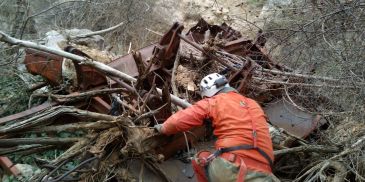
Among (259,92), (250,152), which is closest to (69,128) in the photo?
(250,152)

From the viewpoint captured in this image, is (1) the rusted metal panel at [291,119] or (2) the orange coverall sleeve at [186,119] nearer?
(2) the orange coverall sleeve at [186,119]

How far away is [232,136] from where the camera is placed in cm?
432

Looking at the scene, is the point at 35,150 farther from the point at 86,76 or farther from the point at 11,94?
the point at 11,94

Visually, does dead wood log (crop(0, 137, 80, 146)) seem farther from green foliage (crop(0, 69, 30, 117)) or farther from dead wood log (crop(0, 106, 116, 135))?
green foliage (crop(0, 69, 30, 117))

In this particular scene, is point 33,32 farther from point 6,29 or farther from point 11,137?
point 11,137

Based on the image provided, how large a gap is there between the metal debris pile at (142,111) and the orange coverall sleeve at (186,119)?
0.24m

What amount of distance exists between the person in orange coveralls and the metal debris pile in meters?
0.41

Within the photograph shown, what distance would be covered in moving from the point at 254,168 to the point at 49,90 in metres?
3.23

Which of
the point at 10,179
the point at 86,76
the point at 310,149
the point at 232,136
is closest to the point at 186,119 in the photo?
the point at 232,136

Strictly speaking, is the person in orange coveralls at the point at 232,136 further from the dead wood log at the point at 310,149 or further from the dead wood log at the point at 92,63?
the dead wood log at the point at 310,149

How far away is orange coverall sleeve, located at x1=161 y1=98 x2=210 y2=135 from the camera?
4.28 m

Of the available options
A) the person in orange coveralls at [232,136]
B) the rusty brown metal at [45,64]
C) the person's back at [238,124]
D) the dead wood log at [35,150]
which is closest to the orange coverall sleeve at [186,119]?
the person in orange coveralls at [232,136]

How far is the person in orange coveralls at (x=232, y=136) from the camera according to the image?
4.28 metres

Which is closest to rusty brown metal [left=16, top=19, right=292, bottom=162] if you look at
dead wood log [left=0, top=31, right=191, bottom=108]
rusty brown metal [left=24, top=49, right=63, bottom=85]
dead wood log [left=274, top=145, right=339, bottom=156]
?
rusty brown metal [left=24, top=49, right=63, bottom=85]
